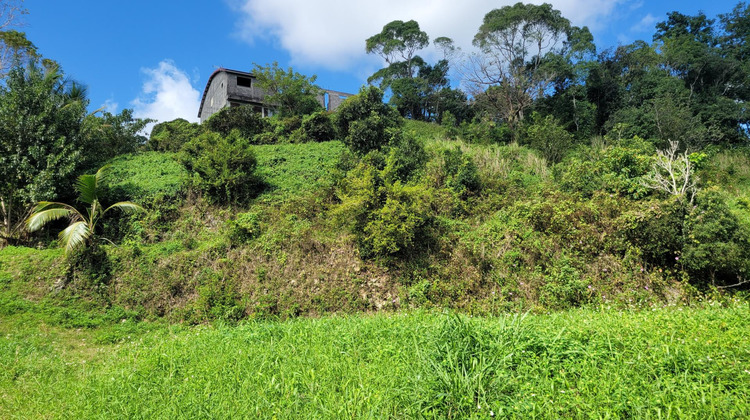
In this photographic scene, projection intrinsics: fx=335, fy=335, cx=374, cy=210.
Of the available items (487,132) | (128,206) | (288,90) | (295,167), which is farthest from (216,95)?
(487,132)

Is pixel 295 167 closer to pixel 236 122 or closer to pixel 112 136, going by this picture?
pixel 236 122

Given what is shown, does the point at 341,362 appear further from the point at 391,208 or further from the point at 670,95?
the point at 670,95

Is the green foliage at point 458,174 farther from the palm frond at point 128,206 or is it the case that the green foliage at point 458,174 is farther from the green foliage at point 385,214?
the palm frond at point 128,206

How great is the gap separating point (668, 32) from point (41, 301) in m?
49.3

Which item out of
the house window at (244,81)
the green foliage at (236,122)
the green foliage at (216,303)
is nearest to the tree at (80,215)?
the green foliage at (216,303)

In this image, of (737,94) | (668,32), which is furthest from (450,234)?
(668,32)

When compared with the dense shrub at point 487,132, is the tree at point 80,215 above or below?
below

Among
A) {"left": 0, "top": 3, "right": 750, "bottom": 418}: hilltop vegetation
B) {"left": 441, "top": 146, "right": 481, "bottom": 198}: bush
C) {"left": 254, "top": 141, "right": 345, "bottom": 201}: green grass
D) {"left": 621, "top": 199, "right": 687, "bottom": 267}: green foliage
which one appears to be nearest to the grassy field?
{"left": 0, "top": 3, "right": 750, "bottom": 418}: hilltop vegetation

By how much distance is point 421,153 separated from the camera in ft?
40.0

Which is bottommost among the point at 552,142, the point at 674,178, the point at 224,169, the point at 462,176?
the point at 674,178

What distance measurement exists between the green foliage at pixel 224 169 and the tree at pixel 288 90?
41.1ft

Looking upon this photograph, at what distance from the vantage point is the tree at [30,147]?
437 inches

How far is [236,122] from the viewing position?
19031 millimetres

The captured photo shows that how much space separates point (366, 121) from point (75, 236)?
9.51 m
